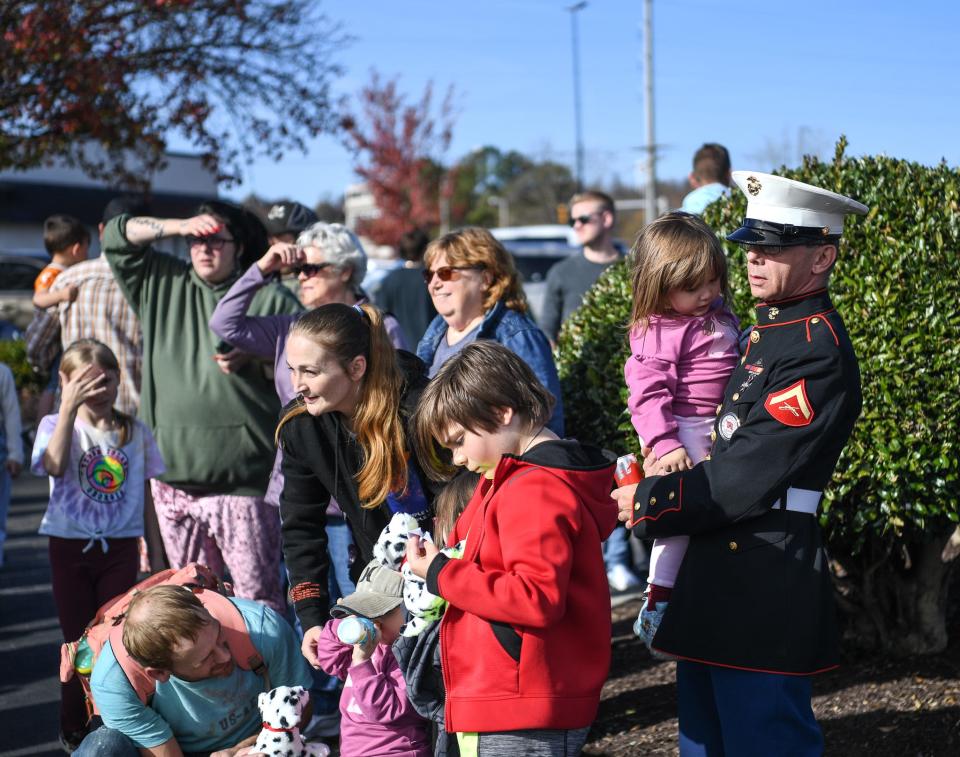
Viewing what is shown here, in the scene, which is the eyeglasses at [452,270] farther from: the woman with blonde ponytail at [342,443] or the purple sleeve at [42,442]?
the purple sleeve at [42,442]

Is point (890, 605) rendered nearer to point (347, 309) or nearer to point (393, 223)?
point (347, 309)

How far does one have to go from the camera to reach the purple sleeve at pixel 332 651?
10.9ft

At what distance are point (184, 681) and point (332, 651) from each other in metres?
0.68

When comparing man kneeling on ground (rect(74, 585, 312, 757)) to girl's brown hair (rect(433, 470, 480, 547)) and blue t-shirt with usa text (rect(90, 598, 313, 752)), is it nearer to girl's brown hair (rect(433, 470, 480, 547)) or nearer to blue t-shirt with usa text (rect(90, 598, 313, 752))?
blue t-shirt with usa text (rect(90, 598, 313, 752))

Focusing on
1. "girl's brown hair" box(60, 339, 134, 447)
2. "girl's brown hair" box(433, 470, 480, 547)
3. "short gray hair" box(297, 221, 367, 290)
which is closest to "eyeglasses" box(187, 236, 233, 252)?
"short gray hair" box(297, 221, 367, 290)

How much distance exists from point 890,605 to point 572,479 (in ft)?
9.22

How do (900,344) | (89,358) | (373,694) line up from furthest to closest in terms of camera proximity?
(89,358)
(900,344)
(373,694)

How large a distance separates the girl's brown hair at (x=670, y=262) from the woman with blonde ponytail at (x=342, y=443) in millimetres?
859

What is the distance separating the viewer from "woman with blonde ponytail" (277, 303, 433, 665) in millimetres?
3488

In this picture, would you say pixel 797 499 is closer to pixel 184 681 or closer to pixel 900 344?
pixel 900 344

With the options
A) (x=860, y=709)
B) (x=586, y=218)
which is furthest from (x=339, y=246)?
(x=586, y=218)

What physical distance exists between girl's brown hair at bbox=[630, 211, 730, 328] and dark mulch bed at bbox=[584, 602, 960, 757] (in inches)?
74.5

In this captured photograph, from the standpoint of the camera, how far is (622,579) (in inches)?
262

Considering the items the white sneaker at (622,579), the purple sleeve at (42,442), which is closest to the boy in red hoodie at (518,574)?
the purple sleeve at (42,442)
